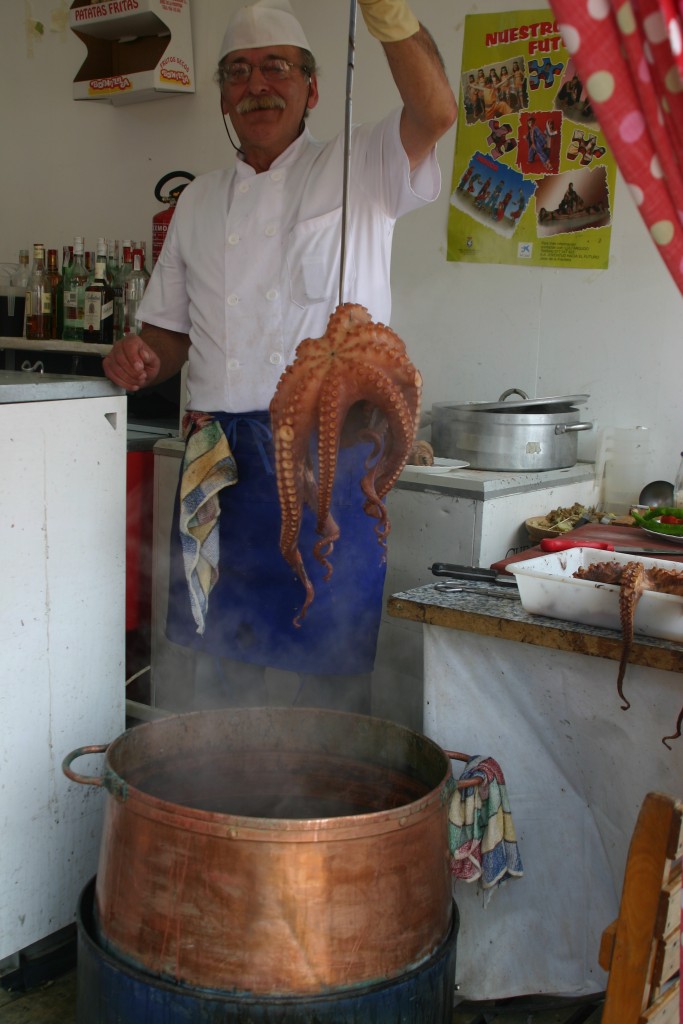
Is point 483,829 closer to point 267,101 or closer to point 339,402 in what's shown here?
point 339,402

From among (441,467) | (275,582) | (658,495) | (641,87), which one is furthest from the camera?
(658,495)

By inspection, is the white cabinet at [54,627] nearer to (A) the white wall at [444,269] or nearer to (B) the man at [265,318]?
(B) the man at [265,318]

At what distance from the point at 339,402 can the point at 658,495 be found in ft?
6.69

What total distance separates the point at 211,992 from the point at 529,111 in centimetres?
314

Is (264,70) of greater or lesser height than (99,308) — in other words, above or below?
above

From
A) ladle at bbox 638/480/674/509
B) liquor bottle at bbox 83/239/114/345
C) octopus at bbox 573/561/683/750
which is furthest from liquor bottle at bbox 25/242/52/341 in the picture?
octopus at bbox 573/561/683/750

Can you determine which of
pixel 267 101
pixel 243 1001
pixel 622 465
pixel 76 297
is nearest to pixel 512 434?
pixel 622 465

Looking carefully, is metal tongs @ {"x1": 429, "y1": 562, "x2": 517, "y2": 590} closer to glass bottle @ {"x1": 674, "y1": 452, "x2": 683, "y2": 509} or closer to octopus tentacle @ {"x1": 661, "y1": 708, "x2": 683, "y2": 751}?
octopus tentacle @ {"x1": 661, "y1": 708, "x2": 683, "y2": 751}

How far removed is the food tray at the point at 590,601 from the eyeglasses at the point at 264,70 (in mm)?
1395

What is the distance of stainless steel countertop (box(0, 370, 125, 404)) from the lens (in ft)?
7.15

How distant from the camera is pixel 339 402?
5.34 ft

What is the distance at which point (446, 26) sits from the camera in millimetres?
3773

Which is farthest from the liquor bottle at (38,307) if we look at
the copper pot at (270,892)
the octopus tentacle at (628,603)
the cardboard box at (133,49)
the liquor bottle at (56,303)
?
the octopus tentacle at (628,603)

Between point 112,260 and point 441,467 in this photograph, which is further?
point 112,260
